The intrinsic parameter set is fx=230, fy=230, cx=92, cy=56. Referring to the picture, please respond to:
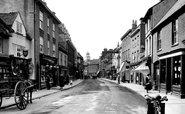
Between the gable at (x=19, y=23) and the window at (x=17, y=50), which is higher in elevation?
the gable at (x=19, y=23)

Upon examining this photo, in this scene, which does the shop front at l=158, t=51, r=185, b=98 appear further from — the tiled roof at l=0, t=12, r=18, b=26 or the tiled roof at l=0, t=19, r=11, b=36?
the tiled roof at l=0, t=12, r=18, b=26

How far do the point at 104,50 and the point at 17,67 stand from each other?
4021 inches

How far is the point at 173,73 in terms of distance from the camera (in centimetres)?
1805

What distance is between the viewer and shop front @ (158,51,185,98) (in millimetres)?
15781

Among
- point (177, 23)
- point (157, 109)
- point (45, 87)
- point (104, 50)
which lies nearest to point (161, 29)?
point (177, 23)

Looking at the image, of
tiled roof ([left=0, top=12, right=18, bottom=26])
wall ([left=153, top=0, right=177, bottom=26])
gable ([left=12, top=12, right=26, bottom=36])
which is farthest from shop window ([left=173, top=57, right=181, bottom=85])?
tiled roof ([left=0, top=12, right=18, bottom=26])

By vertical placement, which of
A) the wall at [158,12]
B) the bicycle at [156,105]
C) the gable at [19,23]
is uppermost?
the wall at [158,12]

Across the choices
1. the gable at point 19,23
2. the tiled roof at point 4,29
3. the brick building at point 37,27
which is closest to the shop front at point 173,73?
the brick building at point 37,27

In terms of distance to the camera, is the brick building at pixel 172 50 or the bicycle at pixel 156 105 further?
the brick building at pixel 172 50

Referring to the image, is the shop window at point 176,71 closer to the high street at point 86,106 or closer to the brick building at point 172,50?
the brick building at point 172,50

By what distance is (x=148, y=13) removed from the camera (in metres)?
28.3

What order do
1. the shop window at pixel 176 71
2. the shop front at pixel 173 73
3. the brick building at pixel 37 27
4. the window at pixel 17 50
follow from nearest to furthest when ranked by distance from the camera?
the shop front at pixel 173 73 < the shop window at pixel 176 71 < the window at pixel 17 50 < the brick building at pixel 37 27

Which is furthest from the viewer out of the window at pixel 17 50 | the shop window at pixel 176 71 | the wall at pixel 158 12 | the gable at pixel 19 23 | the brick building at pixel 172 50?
the wall at pixel 158 12

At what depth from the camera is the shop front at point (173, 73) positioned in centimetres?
1578
